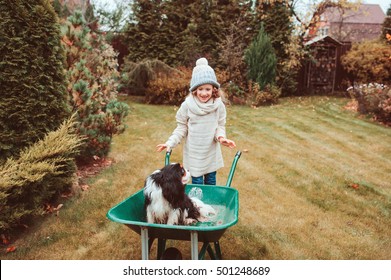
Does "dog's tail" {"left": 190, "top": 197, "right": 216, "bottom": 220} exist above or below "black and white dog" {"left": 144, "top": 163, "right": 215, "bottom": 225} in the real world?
below

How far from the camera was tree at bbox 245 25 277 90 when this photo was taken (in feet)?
38.9

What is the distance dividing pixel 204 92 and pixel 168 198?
1253mm

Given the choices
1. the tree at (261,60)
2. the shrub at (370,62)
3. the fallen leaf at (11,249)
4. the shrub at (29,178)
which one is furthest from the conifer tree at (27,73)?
the shrub at (370,62)

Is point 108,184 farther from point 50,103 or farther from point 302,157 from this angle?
point 302,157

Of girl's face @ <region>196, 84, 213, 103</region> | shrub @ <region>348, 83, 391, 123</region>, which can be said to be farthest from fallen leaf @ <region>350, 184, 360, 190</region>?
shrub @ <region>348, 83, 391, 123</region>

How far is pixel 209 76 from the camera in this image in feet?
10.8

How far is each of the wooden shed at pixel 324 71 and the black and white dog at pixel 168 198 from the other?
12810 millimetres

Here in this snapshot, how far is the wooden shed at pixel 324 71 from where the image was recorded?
562 inches

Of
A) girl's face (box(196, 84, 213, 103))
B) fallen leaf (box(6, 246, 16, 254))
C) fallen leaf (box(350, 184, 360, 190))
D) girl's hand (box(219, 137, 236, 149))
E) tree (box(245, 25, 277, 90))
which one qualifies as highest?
tree (box(245, 25, 277, 90))

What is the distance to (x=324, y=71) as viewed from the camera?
14.4m

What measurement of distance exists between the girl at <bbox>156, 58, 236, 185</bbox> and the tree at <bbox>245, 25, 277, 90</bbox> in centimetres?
871

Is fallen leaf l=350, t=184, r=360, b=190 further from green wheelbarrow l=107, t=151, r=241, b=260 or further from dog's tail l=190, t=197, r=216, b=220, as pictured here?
dog's tail l=190, t=197, r=216, b=220

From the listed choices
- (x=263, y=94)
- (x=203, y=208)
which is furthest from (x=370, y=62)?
(x=203, y=208)
